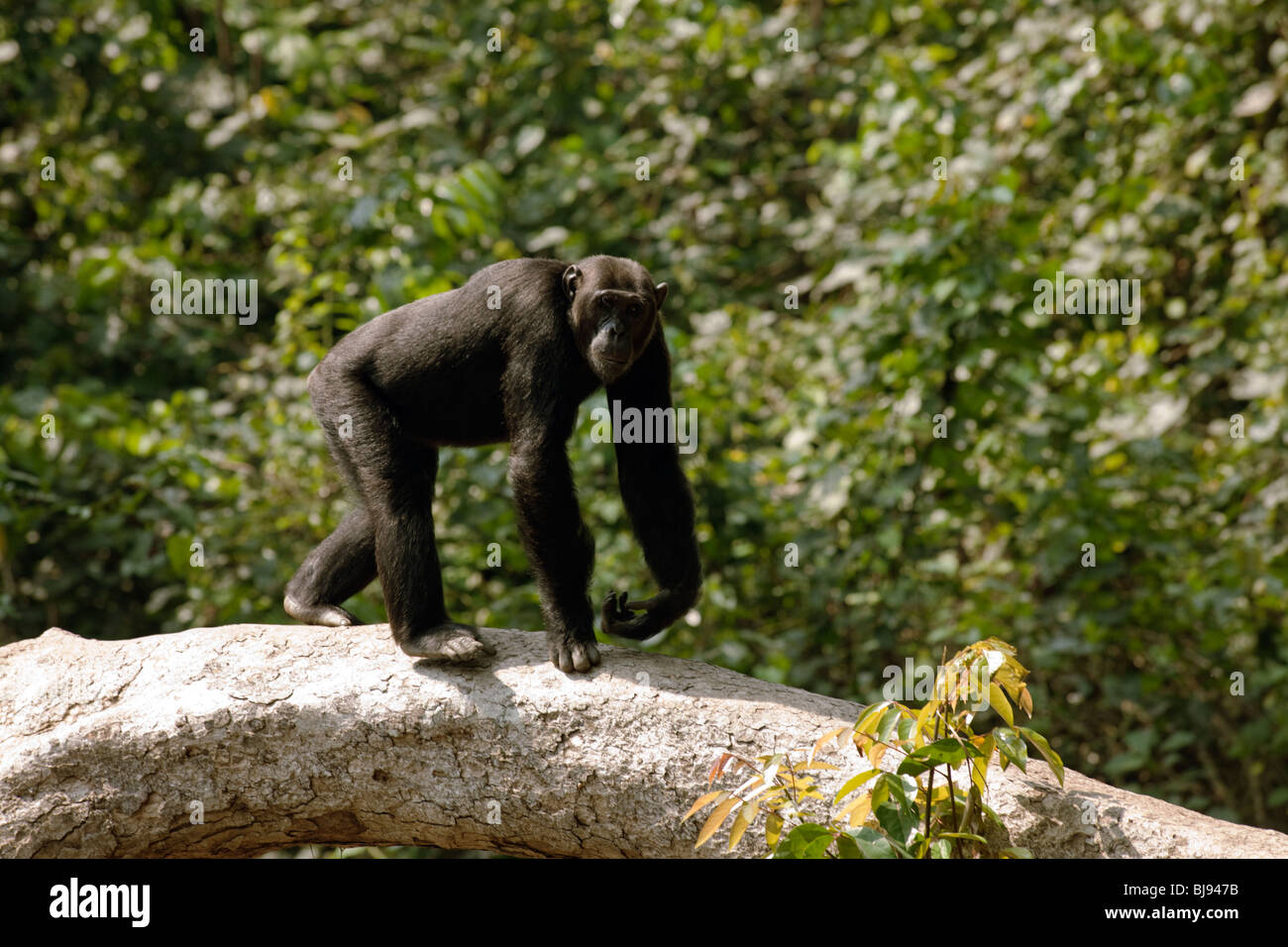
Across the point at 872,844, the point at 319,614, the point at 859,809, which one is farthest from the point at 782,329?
the point at 872,844

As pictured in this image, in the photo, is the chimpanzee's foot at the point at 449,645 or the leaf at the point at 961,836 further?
the chimpanzee's foot at the point at 449,645

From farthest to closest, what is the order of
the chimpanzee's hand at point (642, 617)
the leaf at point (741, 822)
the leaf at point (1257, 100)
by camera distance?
1. the leaf at point (1257, 100)
2. the chimpanzee's hand at point (642, 617)
3. the leaf at point (741, 822)

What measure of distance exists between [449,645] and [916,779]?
2.24 meters

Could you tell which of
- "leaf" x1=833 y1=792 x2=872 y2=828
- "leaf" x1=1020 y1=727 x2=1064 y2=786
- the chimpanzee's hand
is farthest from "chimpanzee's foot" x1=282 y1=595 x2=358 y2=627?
"leaf" x1=1020 y1=727 x2=1064 y2=786

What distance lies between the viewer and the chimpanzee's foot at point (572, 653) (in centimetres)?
548

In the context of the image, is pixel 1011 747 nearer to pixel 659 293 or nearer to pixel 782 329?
pixel 659 293

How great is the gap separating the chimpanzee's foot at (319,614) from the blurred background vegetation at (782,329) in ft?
8.73

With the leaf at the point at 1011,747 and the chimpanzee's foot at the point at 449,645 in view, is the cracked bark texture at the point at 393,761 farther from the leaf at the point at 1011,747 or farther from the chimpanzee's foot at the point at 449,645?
the leaf at the point at 1011,747

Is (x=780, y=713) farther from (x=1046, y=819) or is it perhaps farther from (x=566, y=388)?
(x=566, y=388)

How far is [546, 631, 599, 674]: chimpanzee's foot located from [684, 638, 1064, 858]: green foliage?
112 centimetres

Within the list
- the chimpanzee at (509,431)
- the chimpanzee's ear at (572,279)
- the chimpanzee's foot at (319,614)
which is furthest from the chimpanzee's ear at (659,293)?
the chimpanzee's foot at (319,614)

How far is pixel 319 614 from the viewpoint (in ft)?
21.6

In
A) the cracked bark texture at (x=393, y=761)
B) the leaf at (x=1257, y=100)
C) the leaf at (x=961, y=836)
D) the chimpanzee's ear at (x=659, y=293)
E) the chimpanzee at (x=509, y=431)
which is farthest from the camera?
the leaf at (x=1257, y=100)
